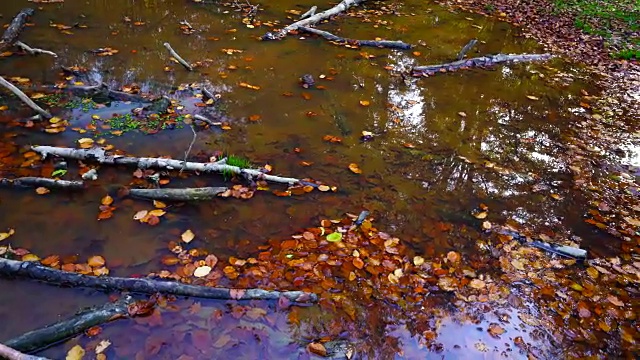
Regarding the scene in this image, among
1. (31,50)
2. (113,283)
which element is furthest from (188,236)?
(31,50)

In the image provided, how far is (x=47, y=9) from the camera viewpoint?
341 inches

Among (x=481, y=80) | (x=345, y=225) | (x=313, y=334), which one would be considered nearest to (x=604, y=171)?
(x=481, y=80)

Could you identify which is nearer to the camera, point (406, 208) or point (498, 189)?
point (406, 208)

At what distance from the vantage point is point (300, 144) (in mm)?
5379

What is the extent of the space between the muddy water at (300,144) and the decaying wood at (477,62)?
22 centimetres

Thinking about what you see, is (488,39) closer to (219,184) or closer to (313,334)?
(219,184)

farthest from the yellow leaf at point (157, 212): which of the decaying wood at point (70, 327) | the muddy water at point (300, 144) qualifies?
the decaying wood at point (70, 327)

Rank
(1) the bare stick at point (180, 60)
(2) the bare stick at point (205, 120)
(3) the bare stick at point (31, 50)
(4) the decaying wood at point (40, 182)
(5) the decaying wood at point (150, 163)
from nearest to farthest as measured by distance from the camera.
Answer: (4) the decaying wood at point (40, 182) → (5) the decaying wood at point (150, 163) → (2) the bare stick at point (205, 120) → (3) the bare stick at point (31, 50) → (1) the bare stick at point (180, 60)

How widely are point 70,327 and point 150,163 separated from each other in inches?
80.7

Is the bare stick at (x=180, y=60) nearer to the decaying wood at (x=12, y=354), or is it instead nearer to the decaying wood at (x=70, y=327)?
the decaying wood at (x=70, y=327)

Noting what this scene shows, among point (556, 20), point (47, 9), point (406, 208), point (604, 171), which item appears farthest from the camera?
point (556, 20)

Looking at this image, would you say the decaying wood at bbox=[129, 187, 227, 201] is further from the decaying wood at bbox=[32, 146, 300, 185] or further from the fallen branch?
the fallen branch

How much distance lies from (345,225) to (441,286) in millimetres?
1087

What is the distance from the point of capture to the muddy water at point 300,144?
3.42 metres
